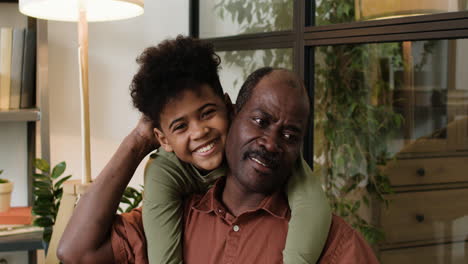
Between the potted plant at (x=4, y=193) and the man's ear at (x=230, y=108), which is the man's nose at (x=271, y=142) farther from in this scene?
the potted plant at (x=4, y=193)

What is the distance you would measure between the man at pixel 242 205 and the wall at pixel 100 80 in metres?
1.56

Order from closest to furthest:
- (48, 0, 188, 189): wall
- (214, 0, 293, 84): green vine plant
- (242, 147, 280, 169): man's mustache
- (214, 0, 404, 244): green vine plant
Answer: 1. (242, 147, 280, 169): man's mustache
2. (214, 0, 404, 244): green vine plant
3. (214, 0, 293, 84): green vine plant
4. (48, 0, 188, 189): wall

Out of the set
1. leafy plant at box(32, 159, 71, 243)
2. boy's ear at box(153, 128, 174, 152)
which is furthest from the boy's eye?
leafy plant at box(32, 159, 71, 243)

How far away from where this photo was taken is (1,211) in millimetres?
2318

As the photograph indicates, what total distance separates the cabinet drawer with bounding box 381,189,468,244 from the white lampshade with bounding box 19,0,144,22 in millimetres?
1190

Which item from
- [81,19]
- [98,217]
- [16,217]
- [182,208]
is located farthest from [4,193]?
[182,208]

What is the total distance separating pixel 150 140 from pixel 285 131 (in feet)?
1.30

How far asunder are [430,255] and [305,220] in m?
0.87

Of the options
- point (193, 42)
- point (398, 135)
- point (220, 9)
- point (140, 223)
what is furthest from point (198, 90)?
point (220, 9)

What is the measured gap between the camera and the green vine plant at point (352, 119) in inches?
77.1

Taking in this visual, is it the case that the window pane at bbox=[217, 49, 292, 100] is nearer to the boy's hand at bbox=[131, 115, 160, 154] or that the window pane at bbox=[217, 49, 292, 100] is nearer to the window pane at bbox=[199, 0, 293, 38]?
the window pane at bbox=[199, 0, 293, 38]

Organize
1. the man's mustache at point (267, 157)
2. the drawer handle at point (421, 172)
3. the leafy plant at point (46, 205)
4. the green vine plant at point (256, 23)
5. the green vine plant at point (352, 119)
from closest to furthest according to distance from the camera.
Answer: the man's mustache at point (267, 157) < the drawer handle at point (421, 172) < the green vine plant at point (352, 119) < the leafy plant at point (46, 205) < the green vine plant at point (256, 23)

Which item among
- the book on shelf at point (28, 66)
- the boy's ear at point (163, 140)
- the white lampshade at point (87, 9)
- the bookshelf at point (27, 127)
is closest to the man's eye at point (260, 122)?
the boy's ear at point (163, 140)

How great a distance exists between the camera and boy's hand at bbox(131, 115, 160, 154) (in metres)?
1.37
